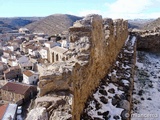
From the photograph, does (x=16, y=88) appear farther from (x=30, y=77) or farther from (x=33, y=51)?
(x=33, y=51)

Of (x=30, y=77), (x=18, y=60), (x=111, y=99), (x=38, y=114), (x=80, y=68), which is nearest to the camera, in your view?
(x=38, y=114)

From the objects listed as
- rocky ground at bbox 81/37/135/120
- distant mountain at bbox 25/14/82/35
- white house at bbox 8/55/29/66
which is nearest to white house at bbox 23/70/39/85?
white house at bbox 8/55/29/66

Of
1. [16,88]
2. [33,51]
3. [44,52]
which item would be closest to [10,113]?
[16,88]

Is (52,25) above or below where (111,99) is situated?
below

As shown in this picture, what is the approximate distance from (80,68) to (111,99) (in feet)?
3.92

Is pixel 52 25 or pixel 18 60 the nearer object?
pixel 18 60

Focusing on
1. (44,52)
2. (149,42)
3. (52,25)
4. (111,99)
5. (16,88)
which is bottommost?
(16,88)

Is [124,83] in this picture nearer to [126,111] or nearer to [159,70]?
[126,111]

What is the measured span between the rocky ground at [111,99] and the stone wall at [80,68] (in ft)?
0.46

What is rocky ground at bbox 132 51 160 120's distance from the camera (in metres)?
5.15

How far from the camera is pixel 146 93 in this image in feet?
20.8

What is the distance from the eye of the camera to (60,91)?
117 inches

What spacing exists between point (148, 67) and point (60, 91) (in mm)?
6885

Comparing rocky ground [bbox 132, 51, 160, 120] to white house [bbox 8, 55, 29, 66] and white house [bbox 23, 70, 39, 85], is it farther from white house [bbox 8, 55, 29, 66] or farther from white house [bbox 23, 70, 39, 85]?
white house [bbox 8, 55, 29, 66]
